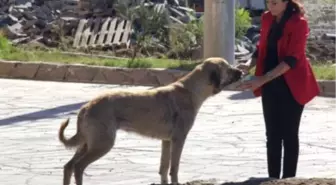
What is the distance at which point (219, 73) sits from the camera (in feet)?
28.0

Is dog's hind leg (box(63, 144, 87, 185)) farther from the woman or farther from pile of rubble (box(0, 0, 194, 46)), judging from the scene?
pile of rubble (box(0, 0, 194, 46))

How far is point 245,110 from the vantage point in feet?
45.7

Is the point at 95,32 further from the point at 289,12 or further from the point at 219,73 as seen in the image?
the point at 289,12

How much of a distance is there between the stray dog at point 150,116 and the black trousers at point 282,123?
1.08ft

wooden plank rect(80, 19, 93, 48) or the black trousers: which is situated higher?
the black trousers

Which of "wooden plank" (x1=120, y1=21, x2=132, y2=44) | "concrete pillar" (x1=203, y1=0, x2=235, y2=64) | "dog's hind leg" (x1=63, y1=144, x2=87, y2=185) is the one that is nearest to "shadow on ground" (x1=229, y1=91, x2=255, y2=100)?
"concrete pillar" (x1=203, y1=0, x2=235, y2=64)

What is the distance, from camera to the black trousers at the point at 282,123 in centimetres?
845

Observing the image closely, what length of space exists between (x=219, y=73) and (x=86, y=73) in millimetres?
8614

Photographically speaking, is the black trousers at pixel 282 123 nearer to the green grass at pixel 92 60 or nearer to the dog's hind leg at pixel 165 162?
the dog's hind leg at pixel 165 162

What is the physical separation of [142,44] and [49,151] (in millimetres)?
9108

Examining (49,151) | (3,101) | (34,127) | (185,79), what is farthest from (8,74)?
(185,79)

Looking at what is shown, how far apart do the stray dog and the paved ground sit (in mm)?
830

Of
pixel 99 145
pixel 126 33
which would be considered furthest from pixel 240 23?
pixel 99 145

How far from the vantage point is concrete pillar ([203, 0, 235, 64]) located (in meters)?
16.6
